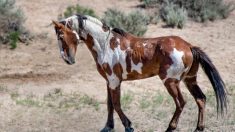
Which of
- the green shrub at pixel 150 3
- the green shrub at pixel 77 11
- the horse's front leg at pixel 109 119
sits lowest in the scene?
the horse's front leg at pixel 109 119

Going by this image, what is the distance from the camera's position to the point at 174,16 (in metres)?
14.6

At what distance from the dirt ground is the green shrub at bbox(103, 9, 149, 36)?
0.30m

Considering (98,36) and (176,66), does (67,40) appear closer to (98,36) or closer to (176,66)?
(98,36)

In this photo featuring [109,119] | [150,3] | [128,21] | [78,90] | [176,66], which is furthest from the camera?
[150,3]

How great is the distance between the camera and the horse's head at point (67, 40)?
8113 millimetres

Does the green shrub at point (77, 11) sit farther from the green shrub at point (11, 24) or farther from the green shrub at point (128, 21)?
the green shrub at point (11, 24)

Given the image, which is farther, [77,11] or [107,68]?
[77,11]

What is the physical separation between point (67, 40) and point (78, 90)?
2.81 metres

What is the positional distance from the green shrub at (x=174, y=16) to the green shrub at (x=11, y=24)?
11.3 feet

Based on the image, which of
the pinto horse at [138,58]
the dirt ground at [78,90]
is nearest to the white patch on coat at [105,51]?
the pinto horse at [138,58]

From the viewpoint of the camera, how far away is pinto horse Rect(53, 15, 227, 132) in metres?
8.15

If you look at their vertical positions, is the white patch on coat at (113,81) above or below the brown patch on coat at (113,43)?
below

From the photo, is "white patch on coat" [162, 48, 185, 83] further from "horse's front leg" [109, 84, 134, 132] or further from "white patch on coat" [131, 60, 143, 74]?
"horse's front leg" [109, 84, 134, 132]

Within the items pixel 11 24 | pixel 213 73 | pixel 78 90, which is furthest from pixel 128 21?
pixel 213 73
